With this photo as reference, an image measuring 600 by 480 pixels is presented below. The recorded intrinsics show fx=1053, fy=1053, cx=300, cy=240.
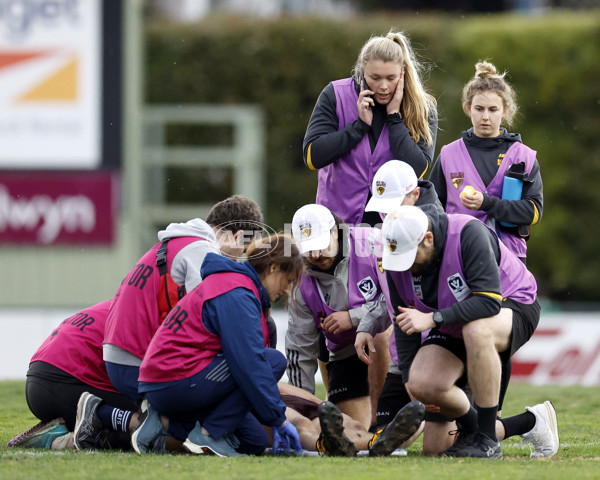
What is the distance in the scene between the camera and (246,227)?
5.78 m

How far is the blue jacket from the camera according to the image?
16.8 ft

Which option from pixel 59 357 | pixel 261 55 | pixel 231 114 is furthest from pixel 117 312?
pixel 261 55

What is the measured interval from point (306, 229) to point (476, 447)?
60.7 inches

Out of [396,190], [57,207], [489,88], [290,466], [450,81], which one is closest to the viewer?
[290,466]

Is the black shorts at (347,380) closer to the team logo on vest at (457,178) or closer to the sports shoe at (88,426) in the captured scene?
the team logo on vest at (457,178)

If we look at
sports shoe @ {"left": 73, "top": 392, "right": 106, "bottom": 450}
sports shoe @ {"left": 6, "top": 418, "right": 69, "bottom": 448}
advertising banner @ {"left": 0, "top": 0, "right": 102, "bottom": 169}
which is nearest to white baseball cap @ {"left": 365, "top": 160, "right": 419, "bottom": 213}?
sports shoe @ {"left": 73, "top": 392, "right": 106, "bottom": 450}

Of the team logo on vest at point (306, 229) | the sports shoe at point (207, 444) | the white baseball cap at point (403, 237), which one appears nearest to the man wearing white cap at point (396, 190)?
the team logo on vest at point (306, 229)

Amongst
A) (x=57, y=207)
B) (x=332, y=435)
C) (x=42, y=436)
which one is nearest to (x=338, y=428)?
(x=332, y=435)

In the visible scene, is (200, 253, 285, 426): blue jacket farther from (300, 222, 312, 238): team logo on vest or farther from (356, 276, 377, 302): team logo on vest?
(356, 276, 377, 302): team logo on vest

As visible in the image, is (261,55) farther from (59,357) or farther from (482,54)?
(59,357)

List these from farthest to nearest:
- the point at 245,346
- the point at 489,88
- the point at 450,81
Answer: the point at 450,81 < the point at 489,88 < the point at 245,346

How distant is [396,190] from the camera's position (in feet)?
19.2

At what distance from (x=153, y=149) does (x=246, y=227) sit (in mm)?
11477

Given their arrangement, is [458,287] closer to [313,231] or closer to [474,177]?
[313,231]
